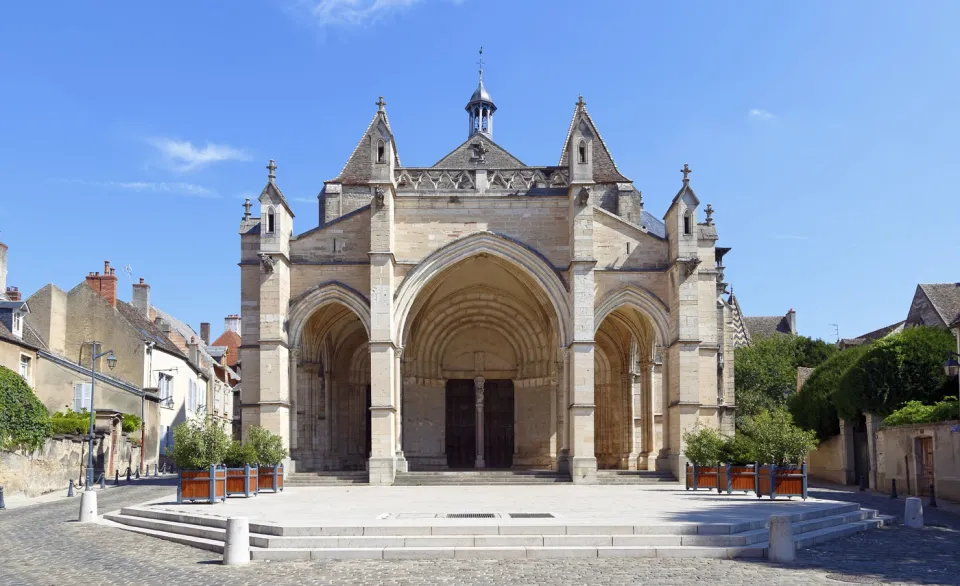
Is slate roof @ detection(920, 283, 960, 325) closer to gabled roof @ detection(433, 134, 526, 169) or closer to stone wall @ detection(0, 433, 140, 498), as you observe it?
gabled roof @ detection(433, 134, 526, 169)

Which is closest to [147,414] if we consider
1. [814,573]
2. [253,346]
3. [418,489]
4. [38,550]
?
[253,346]

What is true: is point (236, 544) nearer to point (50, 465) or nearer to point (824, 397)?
point (50, 465)

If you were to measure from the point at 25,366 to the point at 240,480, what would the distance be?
1298cm

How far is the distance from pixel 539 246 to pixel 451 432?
312 inches

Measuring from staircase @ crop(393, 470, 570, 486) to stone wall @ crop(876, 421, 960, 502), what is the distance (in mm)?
8927

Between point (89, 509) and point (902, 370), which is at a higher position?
point (902, 370)

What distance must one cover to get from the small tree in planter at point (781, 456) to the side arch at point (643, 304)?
7217 millimetres

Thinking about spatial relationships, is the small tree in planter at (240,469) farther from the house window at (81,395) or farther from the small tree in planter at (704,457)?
the house window at (81,395)

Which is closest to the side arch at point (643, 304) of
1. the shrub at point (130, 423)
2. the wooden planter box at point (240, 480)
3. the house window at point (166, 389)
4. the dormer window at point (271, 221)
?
the dormer window at point (271, 221)

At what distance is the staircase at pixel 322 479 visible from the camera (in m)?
23.2

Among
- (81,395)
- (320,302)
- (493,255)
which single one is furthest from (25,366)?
(493,255)

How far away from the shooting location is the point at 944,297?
119ft

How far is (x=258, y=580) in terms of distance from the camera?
9.30 m

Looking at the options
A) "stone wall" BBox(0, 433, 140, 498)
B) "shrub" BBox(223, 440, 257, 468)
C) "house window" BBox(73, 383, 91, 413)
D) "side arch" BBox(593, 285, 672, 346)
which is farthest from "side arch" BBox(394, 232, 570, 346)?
"house window" BBox(73, 383, 91, 413)
